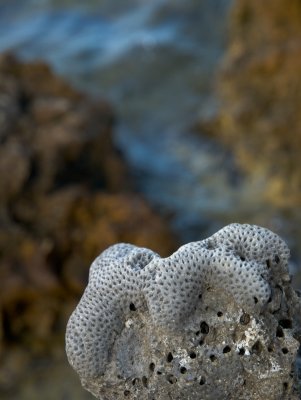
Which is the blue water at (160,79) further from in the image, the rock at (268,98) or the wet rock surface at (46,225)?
the wet rock surface at (46,225)

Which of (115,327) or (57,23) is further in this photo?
(57,23)

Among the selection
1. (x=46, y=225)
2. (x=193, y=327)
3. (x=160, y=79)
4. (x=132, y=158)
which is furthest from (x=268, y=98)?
(x=193, y=327)

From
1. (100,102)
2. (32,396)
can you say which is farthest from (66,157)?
(32,396)

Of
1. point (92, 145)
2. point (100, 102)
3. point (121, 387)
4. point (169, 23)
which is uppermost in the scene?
point (169, 23)

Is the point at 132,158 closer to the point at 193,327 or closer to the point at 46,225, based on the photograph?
the point at 46,225

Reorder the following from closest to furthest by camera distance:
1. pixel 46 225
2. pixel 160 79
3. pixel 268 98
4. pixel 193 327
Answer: pixel 193 327 → pixel 46 225 → pixel 268 98 → pixel 160 79

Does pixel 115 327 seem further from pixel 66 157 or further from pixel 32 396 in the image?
pixel 66 157
